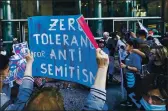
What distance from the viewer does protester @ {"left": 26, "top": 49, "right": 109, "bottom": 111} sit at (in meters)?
1.95

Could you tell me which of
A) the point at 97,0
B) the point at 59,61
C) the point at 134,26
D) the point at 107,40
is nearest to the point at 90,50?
the point at 59,61

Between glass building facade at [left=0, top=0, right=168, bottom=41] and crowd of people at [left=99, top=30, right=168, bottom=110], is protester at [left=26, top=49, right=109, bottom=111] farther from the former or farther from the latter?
glass building facade at [left=0, top=0, right=168, bottom=41]

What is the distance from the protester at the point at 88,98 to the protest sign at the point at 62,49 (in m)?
0.67

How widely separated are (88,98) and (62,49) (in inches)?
43.2

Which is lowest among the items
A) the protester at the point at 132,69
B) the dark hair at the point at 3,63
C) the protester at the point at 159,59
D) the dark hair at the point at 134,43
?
the protester at the point at 132,69

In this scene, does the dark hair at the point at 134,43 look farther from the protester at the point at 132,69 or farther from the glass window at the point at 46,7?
the glass window at the point at 46,7

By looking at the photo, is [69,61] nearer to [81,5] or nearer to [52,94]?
[52,94]

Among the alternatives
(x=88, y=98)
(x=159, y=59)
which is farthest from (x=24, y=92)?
(x=159, y=59)

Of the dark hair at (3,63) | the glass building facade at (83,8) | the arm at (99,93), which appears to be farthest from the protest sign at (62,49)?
the glass building facade at (83,8)

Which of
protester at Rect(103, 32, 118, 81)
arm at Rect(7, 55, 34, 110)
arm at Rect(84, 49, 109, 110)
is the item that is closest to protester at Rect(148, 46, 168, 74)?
arm at Rect(7, 55, 34, 110)

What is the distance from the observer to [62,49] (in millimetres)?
3137

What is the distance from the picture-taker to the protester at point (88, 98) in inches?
76.9

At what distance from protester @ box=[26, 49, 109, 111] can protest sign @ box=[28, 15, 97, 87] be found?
0.67m

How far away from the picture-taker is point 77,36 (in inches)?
118
